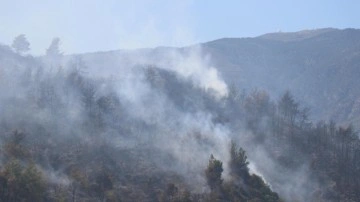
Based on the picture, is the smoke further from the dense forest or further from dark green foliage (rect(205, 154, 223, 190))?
dark green foliage (rect(205, 154, 223, 190))

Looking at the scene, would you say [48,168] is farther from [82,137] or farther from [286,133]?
[286,133]

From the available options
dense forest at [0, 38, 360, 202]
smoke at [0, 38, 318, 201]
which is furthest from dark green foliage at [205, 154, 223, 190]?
smoke at [0, 38, 318, 201]

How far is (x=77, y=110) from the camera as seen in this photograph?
89125 millimetres

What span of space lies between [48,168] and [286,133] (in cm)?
5014

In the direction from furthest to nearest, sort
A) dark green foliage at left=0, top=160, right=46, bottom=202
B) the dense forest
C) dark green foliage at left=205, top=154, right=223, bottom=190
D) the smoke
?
the smoke
dark green foliage at left=205, top=154, right=223, bottom=190
the dense forest
dark green foliage at left=0, top=160, right=46, bottom=202

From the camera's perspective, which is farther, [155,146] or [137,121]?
[137,121]

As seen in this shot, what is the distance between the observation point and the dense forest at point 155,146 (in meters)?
62.0

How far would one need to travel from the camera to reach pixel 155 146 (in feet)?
274

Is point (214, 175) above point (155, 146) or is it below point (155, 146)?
below

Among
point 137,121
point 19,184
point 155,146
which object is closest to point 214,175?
point 155,146

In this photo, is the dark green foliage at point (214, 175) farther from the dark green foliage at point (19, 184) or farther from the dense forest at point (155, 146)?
the dark green foliage at point (19, 184)

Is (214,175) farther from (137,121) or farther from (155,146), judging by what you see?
(137,121)

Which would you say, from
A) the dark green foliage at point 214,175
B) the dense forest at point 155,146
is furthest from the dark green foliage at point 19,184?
the dark green foliage at point 214,175

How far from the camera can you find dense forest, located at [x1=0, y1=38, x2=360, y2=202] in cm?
6203
